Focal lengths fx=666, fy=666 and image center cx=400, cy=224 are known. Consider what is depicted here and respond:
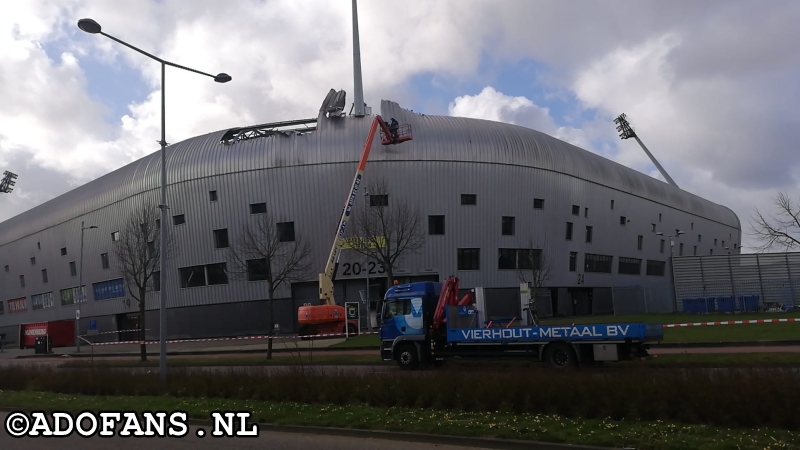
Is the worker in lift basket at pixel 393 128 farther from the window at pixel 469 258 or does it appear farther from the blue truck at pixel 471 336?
the blue truck at pixel 471 336

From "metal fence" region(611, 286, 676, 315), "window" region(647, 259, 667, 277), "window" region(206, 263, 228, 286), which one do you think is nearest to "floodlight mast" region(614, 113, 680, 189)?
"window" region(647, 259, 667, 277)

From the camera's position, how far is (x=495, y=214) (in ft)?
187

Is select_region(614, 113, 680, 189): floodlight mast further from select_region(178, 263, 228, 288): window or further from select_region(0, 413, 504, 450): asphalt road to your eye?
select_region(0, 413, 504, 450): asphalt road

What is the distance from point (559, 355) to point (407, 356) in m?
5.62

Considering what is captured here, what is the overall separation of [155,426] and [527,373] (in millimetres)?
7452

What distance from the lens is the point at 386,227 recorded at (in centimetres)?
4706

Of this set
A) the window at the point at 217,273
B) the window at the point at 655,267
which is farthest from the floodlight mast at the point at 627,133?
the window at the point at 217,273

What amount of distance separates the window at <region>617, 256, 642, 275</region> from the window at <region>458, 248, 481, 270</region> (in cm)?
2208

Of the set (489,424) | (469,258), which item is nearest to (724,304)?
(469,258)

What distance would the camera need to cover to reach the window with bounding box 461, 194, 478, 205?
186 feet

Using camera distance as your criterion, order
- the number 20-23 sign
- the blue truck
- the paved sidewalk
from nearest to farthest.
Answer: the blue truck
the paved sidewalk
the number 20-23 sign

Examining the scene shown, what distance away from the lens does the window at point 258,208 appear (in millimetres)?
56562

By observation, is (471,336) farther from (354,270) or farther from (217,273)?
(217,273)

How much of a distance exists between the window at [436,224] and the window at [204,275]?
17903 millimetres
